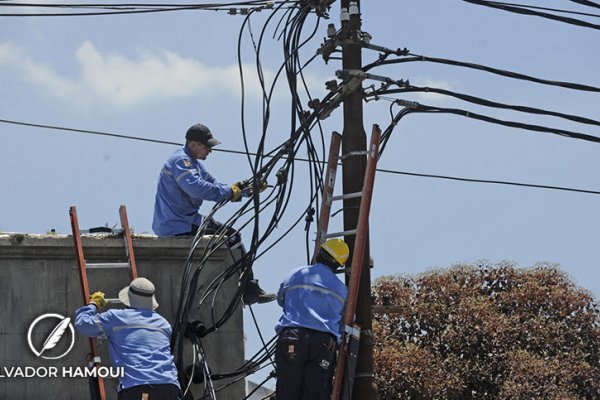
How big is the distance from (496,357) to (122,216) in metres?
10.0

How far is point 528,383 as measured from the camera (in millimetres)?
22016

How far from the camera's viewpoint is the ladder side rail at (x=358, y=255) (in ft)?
41.7

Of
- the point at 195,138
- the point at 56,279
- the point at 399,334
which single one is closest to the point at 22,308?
the point at 56,279

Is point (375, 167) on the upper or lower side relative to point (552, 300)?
lower

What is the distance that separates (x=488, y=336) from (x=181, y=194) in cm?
926

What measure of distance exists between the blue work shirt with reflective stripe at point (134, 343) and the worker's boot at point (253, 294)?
2.16m

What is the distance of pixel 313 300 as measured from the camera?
12.6 meters

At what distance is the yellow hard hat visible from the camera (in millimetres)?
12922

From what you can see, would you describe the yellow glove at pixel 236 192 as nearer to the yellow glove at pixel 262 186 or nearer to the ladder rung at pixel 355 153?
the yellow glove at pixel 262 186

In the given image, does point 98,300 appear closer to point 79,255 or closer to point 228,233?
point 79,255

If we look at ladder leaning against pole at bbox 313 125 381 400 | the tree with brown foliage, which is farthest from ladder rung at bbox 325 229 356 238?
the tree with brown foliage

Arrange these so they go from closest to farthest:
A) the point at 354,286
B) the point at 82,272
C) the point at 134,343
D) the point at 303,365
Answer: the point at 303,365
the point at 134,343
the point at 354,286
the point at 82,272

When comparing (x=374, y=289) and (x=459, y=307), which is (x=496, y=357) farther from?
(x=374, y=289)

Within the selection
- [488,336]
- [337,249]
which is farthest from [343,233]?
[488,336]
